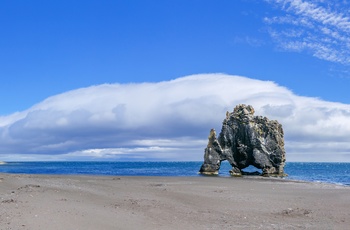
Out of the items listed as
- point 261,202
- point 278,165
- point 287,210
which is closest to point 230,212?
point 287,210

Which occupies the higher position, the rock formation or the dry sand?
the rock formation

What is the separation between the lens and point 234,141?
282ft

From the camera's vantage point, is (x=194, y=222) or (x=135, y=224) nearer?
(x=135, y=224)

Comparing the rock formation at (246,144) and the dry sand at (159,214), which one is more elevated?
the rock formation at (246,144)

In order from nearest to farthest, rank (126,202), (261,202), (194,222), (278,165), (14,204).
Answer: (194,222) → (14,204) → (126,202) → (261,202) → (278,165)

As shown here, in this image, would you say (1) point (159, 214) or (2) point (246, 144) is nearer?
(1) point (159, 214)

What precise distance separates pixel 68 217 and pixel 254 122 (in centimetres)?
6959

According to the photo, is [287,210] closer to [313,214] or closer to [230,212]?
[313,214]

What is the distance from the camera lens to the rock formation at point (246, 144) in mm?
80062

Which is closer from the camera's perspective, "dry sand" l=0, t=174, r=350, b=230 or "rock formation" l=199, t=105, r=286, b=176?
"dry sand" l=0, t=174, r=350, b=230

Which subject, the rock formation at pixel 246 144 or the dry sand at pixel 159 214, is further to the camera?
the rock formation at pixel 246 144

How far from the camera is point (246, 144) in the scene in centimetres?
8344

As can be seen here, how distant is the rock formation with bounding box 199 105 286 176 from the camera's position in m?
80.1

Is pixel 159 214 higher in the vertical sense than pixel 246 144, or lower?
lower
